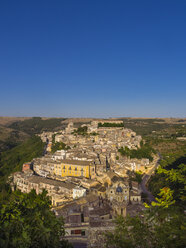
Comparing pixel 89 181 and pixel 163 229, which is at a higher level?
pixel 163 229

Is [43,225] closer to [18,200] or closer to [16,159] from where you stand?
[18,200]

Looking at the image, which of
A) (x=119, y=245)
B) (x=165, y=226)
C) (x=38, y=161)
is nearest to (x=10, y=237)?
(x=119, y=245)

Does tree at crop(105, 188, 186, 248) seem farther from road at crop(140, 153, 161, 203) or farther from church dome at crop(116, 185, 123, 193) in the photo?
road at crop(140, 153, 161, 203)

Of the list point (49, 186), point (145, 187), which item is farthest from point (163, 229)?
point (145, 187)

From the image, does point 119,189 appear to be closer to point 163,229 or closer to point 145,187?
point 145,187

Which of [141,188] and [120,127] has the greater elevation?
[120,127]

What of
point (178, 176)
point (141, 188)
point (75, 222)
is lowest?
point (141, 188)
